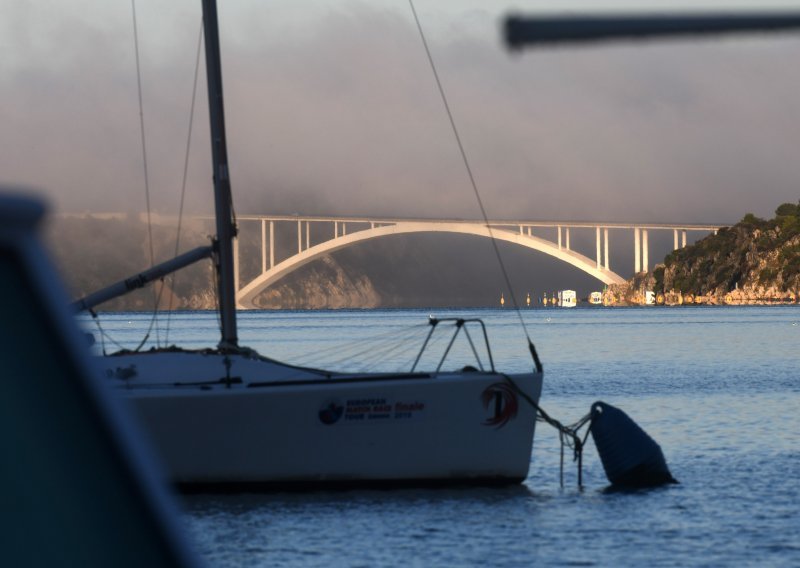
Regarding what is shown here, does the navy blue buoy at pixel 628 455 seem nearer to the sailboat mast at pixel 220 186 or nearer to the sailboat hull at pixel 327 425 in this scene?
the sailboat hull at pixel 327 425

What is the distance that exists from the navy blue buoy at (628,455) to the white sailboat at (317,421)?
1.96 m

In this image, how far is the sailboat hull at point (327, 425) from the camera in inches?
656

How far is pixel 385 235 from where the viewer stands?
418 ft

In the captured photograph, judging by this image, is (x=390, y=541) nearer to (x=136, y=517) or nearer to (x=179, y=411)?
(x=179, y=411)

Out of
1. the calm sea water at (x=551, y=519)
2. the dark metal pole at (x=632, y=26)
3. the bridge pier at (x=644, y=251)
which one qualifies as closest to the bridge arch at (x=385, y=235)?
the bridge pier at (x=644, y=251)

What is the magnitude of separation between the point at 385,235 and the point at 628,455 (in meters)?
107

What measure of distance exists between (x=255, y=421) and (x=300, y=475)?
3.24 feet

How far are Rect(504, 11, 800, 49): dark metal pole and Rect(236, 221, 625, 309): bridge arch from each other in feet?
345

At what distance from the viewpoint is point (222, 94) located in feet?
65.0

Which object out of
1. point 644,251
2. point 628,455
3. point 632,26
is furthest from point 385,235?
point 632,26

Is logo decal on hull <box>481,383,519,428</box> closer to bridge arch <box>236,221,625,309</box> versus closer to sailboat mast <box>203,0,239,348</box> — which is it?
sailboat mast <box>203,0,239,348</box>

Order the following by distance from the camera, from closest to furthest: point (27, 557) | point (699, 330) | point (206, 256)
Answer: point (27, 557), point (206, 256), point (699, 330)

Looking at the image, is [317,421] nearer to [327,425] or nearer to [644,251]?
[327,425]

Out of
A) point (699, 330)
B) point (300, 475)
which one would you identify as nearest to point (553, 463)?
point (300, 475)
